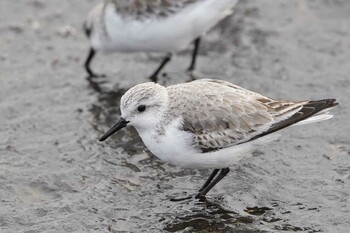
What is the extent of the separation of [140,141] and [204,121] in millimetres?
1736

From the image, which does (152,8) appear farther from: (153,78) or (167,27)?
(153,78)

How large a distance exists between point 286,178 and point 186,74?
2.96 meters

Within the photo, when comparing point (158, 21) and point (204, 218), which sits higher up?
point (158, 21)

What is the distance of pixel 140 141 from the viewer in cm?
814

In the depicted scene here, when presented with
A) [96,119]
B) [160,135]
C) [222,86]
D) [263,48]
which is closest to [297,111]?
[222,86]

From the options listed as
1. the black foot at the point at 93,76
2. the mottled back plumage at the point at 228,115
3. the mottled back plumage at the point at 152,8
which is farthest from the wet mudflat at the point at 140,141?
the mottled back plumage at the point at 152,8

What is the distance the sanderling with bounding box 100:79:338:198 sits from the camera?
645 centimetres

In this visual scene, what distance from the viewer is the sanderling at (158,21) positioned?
9.03 metres

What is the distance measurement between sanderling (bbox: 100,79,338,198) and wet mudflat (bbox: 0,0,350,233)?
0.62 m

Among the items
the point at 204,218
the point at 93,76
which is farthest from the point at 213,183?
the point at 93,76

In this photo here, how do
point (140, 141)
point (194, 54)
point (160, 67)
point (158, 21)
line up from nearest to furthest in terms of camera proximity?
point (140, 141) < point (158, 21) < point (160, 67) < point (194, 54)

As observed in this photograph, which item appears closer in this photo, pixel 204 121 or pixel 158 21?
pixel 204 121

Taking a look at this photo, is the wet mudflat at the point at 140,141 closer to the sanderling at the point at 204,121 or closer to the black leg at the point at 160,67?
the black leg at the point at 160,67

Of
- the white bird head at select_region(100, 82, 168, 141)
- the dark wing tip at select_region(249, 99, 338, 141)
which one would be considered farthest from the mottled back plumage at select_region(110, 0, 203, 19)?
the dark wing tip at select_region(249, 99, 338, 141)
